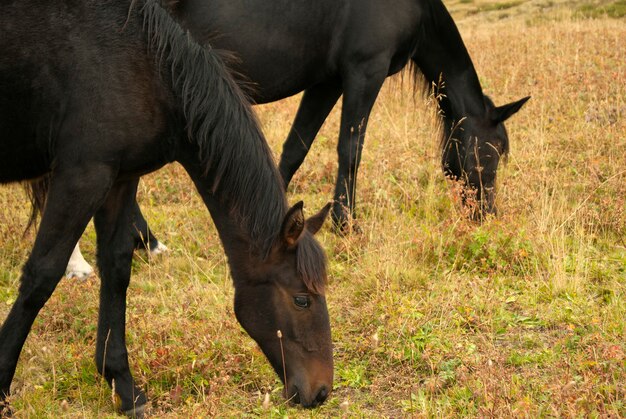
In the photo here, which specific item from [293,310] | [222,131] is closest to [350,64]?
[222,131]

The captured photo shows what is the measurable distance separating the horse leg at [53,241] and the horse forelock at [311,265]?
953 millimetres

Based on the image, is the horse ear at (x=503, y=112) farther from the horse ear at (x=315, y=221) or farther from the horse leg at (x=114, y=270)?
the horse leg at (x=114, y=270)

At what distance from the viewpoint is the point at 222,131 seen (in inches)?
150

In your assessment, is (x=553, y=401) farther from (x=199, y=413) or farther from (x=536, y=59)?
(x=536, y=59)

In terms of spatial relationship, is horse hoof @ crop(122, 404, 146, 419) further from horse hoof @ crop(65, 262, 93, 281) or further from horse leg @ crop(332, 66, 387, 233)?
horse leg @ crop(332, 66, 387, 233)

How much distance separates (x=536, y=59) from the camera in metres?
10.7

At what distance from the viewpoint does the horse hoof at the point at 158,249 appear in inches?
243

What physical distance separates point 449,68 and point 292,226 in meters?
3.60

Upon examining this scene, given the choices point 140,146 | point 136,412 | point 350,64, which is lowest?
point 136,412

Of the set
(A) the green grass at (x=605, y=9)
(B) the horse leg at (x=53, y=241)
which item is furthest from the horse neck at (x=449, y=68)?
(A) the green grass at (x=605, y=9)

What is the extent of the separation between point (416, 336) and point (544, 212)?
1.82m

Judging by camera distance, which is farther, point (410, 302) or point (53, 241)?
point (410, 302)

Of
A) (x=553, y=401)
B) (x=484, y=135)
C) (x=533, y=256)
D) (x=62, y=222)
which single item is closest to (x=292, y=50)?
(x=484, y=135)

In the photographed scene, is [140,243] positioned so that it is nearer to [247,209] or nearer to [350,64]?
[350,64]
